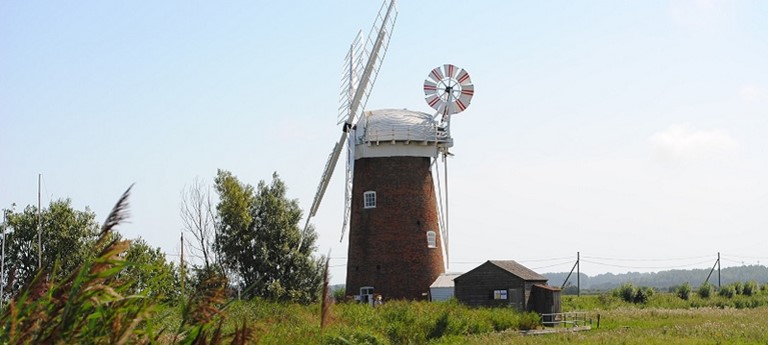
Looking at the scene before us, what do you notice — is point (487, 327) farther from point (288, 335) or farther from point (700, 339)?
point (288, 335)

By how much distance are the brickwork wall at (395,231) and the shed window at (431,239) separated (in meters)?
0.15

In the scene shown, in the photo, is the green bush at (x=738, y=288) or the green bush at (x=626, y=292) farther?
the green bush at (x=738, y=288)

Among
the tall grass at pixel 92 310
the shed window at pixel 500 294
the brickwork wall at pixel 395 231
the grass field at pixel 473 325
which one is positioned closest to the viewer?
the tall grass at pixel 92 310

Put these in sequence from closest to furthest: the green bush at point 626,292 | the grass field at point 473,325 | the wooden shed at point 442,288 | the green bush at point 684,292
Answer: the grass field at point 473,325
the wooden shed at point 442,288
the green bush at point 626,292
the green bush at point 684,292

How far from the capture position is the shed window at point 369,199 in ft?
118

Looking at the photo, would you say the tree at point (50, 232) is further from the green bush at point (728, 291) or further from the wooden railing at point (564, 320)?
the green bush at point (728, 291)

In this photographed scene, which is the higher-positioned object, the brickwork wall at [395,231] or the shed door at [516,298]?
the brickwork wall at [395,231]

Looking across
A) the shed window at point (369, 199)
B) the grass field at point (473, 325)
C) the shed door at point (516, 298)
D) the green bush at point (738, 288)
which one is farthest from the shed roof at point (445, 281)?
the green bush at point (738, 288)

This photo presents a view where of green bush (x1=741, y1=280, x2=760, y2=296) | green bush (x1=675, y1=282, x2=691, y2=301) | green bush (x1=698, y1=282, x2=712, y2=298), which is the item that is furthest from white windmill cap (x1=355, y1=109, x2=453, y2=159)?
green bush (x1=741, y1=280, x2=760, y2=296)

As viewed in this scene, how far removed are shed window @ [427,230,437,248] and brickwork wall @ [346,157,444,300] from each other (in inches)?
5.9

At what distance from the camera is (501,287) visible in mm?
34656

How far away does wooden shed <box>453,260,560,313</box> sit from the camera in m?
34.2

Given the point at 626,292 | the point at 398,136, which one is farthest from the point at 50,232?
Result: the point at 626,292

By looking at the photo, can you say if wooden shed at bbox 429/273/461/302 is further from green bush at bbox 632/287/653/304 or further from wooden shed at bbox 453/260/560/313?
green bush at bbox 632/287/653/304
